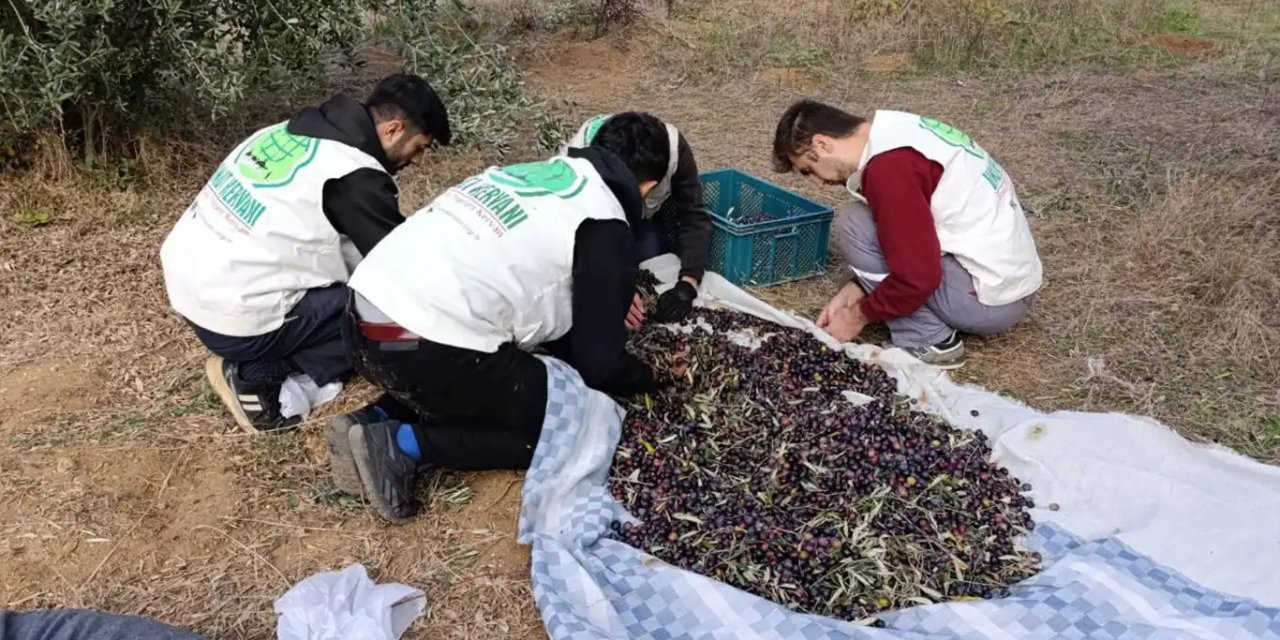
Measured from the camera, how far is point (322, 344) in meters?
3.20

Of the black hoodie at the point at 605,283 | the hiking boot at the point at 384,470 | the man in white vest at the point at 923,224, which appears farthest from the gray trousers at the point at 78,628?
the man in white vest at the point at 923,224

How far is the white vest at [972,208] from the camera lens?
3252mm

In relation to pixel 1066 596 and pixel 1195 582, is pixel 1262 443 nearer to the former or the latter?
pixel 1195 582

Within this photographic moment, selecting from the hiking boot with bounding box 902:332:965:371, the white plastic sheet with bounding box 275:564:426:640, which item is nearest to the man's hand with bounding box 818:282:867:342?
the hiking boot with bounding box 902:332:965:371

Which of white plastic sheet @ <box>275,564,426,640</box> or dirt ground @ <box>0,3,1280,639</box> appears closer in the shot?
white plastic sheet @ <box>275,564,426,640</box>

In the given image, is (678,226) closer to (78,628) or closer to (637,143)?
(637,143)

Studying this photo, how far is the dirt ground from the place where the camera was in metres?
2.55

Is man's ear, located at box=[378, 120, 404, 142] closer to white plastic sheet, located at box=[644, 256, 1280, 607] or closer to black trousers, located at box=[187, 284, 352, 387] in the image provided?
black trousers, located at box=[187, 284, 352, 387]

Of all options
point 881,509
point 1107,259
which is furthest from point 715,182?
point 881,509

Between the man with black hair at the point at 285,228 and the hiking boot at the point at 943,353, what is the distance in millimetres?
1864

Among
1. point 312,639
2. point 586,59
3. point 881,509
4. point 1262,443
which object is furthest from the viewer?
point 586,59

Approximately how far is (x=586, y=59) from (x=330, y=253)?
5081 mm

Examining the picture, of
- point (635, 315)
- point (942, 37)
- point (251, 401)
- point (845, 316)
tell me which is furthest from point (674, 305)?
point (942, 37)

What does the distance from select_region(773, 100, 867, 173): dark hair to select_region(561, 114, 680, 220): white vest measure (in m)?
0.41
